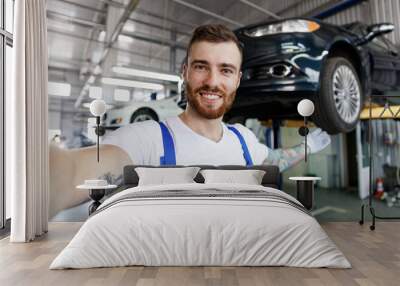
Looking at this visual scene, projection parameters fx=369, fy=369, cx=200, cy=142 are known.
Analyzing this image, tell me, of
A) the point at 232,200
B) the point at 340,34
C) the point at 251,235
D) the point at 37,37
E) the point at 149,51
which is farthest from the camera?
the point at 149,51

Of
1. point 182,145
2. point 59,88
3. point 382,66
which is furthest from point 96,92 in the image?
Answer: point 382,66

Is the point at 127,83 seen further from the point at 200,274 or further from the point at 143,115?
the point at 200,274

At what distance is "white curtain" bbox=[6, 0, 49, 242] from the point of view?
3.14m

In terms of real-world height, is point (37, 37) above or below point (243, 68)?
above

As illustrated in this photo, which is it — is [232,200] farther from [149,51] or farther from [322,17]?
[322,17]

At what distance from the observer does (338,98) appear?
3.67 meters

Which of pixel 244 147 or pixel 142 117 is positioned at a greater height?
pixel 142 117

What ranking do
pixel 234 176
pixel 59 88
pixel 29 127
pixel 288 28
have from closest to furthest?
pixel 29 127 → pixel 234 176 → pixel 288 28 → pixel 59 88

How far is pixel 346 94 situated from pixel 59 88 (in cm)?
292

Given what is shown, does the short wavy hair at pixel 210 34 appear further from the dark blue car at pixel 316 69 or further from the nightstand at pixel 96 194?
the nightstand at pixel 96 194

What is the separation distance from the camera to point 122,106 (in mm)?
3834

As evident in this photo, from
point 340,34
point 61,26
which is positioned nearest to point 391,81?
point 340,34

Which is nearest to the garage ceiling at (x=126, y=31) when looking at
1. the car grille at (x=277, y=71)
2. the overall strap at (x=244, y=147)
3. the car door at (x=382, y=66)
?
the car grille at (x=277, y=71)

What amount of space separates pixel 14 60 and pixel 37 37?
1.30 feet
